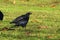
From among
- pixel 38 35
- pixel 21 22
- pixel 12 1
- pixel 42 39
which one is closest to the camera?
pixel 42 39

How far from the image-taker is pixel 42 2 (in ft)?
83.4

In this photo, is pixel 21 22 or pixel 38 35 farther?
pixel 21 22

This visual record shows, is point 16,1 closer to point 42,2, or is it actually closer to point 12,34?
point 42,2

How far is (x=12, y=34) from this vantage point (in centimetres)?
979

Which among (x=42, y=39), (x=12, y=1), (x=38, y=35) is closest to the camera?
(x=42, y=39)

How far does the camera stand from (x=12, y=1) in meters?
24.4

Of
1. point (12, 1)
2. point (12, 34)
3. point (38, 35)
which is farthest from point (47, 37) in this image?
point (12, 1)

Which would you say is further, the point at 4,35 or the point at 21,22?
the point at 21,22

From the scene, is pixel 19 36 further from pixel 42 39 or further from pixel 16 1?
pixel 16 1

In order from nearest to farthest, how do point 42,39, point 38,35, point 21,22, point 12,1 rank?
point 42,39, point 38,35, point 21,22, point 12,1

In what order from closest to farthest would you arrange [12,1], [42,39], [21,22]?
[42,39] < [21,22] < [12,1]

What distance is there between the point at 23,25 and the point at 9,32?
0.84 metres

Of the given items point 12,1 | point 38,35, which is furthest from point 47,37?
point 12,1

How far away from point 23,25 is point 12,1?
13.8 m
